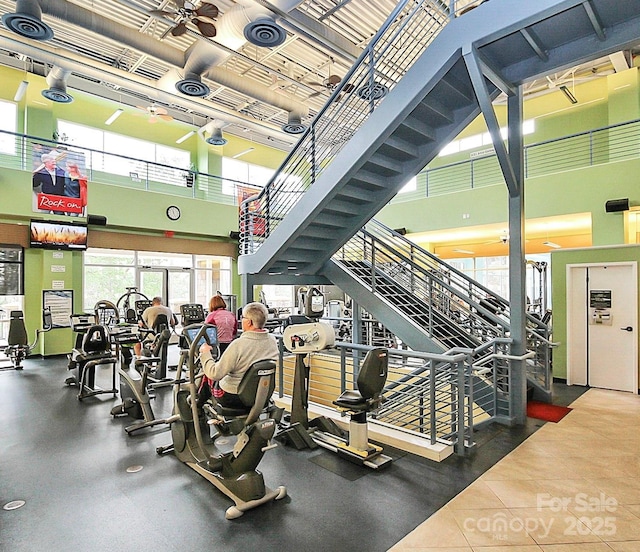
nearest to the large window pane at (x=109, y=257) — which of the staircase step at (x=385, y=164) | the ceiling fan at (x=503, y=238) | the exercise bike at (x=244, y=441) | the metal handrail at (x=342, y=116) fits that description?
the metal handrail at (x=342, y=116)

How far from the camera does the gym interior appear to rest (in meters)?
3.08

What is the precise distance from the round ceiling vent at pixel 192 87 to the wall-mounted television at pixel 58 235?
4.20 meters

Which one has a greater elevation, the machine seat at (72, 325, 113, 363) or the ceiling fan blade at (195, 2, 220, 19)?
the ceiling fan blade at (195, 2, 220, 19)

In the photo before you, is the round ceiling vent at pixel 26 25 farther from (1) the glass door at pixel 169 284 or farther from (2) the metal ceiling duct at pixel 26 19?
(1) the glass door at pixel 169 284

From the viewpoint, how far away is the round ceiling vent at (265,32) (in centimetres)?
626

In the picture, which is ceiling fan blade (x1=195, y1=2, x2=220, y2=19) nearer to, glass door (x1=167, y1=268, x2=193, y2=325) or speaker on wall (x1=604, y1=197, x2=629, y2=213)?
speaker on wall (x1=604, y1=197, x2=629, y2=213)

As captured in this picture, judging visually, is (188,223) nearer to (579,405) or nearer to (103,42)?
(103,42)

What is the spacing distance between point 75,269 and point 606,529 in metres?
11.2

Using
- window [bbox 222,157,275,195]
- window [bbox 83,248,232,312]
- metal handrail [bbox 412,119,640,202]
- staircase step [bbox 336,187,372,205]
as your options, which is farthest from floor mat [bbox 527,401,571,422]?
window [bbox 222,157,275,195]

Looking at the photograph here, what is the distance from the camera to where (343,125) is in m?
5.73

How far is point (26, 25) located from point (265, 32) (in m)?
3.43

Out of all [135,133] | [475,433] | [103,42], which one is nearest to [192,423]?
[475,433]

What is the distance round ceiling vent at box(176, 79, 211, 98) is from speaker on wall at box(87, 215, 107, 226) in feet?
12.5

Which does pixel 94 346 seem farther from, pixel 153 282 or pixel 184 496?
pixel 153 282
